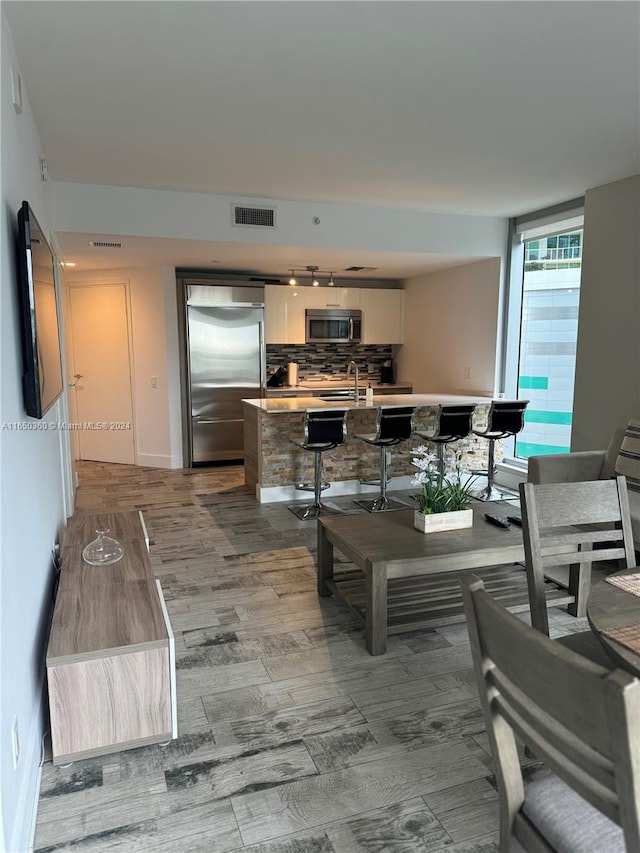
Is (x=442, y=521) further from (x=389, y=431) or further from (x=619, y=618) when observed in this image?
(x=389, y=431)

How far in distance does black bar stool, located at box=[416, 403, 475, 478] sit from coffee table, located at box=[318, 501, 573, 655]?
73.9 inches

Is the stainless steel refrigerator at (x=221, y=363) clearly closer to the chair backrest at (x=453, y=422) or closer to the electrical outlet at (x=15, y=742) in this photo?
the chair backrest at (x=453, y=422)

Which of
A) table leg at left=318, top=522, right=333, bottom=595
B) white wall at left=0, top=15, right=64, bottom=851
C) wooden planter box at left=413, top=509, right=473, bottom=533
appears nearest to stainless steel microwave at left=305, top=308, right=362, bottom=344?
table leg at left=318, top=522, right=333, bottom=595

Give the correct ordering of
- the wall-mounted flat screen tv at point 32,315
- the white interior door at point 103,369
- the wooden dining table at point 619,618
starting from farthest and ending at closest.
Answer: the white interior door at point 103,369
the wall-mounted flat screen tv at point 32,315
the wooden dining table at point 619,618

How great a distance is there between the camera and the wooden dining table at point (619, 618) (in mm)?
1343

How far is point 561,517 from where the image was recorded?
211 cm

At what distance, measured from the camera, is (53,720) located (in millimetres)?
2025

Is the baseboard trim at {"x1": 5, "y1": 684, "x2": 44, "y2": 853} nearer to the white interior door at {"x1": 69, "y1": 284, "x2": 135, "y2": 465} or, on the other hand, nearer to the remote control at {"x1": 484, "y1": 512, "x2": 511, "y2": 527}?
the remote control at {"x1": 484, "y1": 512, "x2": 511, "y2": 527}

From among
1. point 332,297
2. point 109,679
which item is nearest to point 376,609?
point 109,679

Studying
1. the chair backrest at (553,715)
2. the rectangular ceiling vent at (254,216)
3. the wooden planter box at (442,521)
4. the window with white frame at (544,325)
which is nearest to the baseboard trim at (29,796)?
the chair backrest at (553,715)

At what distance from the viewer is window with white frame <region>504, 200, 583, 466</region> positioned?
540cm

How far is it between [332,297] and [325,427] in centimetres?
307

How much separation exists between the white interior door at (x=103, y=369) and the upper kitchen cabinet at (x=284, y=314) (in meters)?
1.77

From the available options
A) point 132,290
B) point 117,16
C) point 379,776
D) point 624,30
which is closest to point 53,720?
point 379,776
